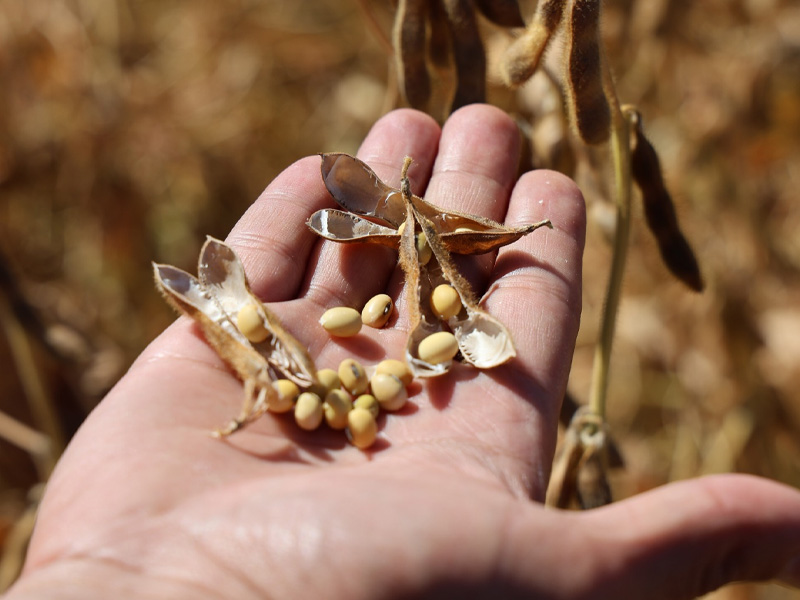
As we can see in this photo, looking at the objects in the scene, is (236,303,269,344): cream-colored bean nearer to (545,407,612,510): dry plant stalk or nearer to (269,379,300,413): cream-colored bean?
(269,379,300,413): cream-colored bean

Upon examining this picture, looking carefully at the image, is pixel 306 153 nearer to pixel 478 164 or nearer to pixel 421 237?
pixel 478 164

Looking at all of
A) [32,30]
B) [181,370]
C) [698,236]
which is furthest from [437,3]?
[32,30]

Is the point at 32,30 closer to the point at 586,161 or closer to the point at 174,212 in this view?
the point at 174,212

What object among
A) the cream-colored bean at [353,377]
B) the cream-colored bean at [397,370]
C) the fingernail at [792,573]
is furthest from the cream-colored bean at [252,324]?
the fingernail at [792,573]

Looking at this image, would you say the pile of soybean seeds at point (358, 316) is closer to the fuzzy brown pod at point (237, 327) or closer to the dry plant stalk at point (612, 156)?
the fuzzy brown pod at point (237, 327)

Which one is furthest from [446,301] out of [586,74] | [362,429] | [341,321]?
[586,74]

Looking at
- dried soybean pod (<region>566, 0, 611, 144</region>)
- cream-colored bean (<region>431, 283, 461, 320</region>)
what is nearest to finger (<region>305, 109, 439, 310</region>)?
cream-colored bean (<region>431, 283, 461, 320</region>)
